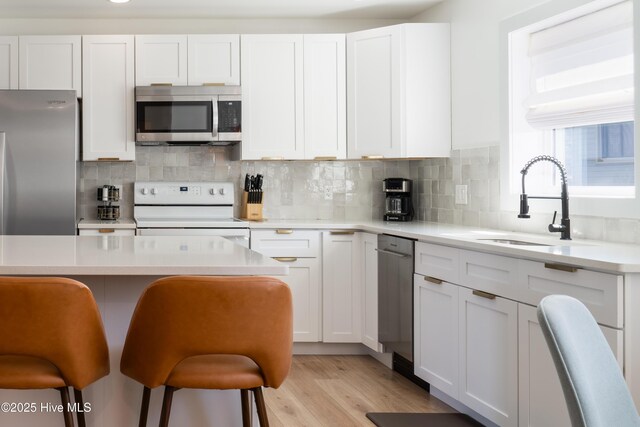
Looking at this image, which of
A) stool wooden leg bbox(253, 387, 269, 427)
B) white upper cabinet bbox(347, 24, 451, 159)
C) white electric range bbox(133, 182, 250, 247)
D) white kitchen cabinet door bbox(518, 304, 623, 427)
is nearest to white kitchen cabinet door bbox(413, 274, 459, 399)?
white kitchen cabinet door bbox(518, 304, 623, 427)

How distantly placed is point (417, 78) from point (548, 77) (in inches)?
46.1

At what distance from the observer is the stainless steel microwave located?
16.2 feet

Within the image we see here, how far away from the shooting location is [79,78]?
495cm

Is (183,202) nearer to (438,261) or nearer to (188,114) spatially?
(188,114)

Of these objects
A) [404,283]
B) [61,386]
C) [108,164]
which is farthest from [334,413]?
[108,164]

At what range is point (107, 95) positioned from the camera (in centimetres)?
497

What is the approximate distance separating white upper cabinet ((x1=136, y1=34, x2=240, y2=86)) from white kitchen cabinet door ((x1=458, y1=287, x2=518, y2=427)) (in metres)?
2.57

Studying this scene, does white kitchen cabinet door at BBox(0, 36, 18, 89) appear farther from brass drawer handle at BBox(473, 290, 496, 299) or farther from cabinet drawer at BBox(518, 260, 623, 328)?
cabinet drawer at BBox(518, 260, 623, 328)

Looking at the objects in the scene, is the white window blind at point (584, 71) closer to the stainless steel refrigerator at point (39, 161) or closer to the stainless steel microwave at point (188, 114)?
the stainless steel microwave at point (188, 114)

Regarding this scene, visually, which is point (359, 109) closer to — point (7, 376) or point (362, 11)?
point (362, 11)

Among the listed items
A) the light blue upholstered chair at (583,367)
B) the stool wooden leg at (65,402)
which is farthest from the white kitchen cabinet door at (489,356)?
the stool wooden leg at (65,402)

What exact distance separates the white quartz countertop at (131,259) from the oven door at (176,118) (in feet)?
6.16

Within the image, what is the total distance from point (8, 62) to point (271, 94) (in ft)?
6.03

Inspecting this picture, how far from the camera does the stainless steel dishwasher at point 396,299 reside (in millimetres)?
3941
